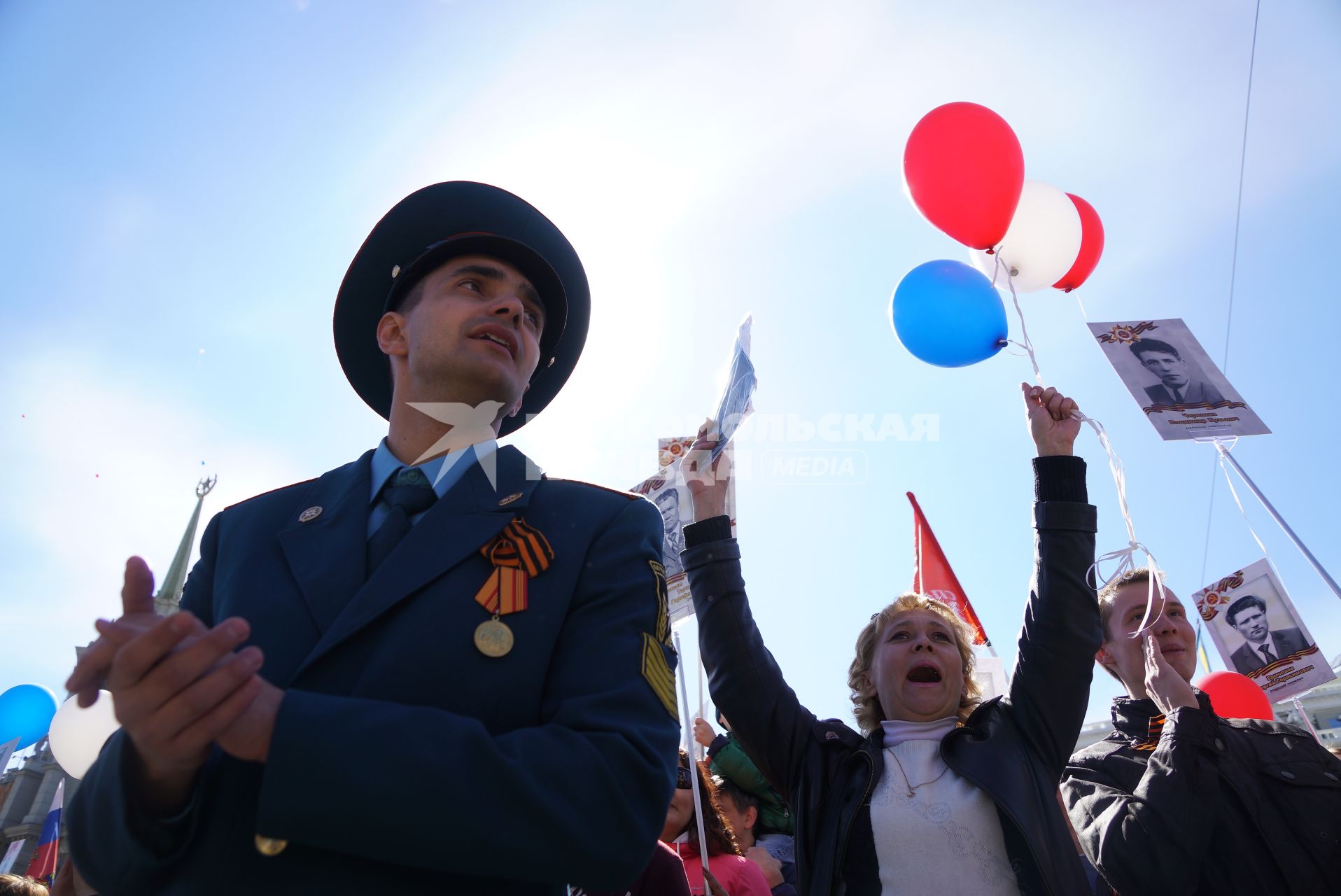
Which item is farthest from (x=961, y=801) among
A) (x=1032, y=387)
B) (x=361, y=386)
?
(x=361, y=386)

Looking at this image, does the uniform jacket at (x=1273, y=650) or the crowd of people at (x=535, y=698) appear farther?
the uniform jacket at (x=1273, y=650)

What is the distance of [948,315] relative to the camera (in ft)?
16.0

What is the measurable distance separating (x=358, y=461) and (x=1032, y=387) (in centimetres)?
265

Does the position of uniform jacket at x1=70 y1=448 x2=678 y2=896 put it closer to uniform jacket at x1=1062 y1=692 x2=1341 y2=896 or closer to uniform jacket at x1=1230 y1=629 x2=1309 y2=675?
uniform jacket at x1=1062 y1=692 x2=1341 y2=896

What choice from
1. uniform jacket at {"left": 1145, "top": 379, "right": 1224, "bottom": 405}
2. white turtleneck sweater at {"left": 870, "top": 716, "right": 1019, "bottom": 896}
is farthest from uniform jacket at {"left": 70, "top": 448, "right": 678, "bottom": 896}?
uniform jacket at {"left": 1145, "top": 379, "right": 1224, "bottom": 405}

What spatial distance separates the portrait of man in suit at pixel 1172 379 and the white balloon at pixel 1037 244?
35.6 inches

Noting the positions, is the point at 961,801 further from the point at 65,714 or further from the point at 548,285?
the point at 65,714

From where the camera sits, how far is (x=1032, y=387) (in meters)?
3.29

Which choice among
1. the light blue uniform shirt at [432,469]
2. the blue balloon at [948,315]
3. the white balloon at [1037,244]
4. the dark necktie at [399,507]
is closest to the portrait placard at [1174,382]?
the blue balloon at [948,315]

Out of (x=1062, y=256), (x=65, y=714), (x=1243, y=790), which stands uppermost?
(x=1062, y=256)

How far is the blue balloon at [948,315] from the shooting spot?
489 cm

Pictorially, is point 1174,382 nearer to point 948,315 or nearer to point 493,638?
point 948,315

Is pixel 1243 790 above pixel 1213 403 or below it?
below

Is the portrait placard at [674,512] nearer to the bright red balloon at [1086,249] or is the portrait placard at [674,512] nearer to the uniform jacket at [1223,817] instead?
the uniform jacket at [1223,817]
